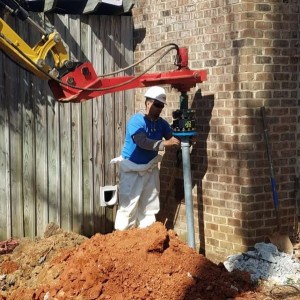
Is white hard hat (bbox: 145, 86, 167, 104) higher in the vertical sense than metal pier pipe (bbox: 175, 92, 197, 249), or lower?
higher

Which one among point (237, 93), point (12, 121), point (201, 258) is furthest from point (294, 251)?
point (12, 121)

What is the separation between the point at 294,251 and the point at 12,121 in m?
3.58

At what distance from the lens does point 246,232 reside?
6.93 m

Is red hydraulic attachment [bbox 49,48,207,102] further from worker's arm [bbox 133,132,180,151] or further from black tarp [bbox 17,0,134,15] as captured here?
black tarp [bbox 17,0,134,15]

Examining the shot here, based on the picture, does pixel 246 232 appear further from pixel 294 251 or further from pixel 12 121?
pixel 12 121

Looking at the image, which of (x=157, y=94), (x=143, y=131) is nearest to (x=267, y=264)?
(x=143, y=131)

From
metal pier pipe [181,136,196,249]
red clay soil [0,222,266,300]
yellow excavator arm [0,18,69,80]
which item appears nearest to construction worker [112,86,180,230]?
metal pier pipe [181,136,196,249]

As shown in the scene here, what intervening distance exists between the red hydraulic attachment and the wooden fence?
3.88 ft

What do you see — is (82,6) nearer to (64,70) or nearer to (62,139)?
(62,139)

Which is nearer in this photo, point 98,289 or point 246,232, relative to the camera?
point 98,289

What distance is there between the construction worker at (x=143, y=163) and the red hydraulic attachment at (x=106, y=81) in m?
0.33

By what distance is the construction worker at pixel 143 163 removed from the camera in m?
7.35

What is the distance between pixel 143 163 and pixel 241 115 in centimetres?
136

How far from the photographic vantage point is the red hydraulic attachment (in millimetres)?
6312
